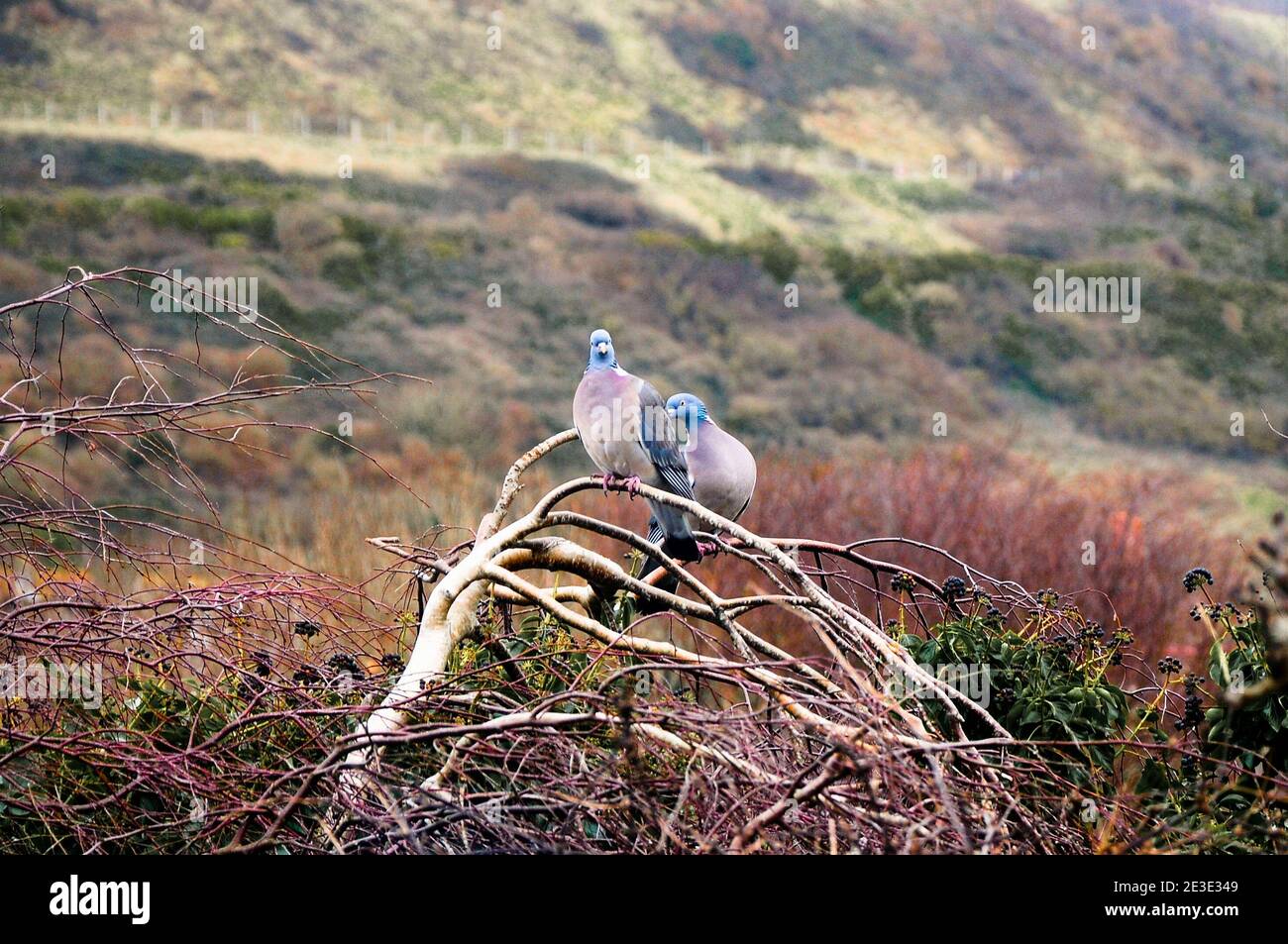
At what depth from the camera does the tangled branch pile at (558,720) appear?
8.38 ft

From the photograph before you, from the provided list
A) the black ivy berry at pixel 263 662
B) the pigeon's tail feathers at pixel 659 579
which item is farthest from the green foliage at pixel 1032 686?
the black ivy berry at pixel 263 662

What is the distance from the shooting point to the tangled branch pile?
2553 mm

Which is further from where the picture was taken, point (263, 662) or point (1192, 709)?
point (1192, 709)

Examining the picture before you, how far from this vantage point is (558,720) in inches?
99.0

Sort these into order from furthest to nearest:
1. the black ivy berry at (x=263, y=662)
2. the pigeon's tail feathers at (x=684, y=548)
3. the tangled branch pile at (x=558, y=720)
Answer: the pigeon's tail feathers at (x=684, y=548) < the black ivy berry at (x=263, y=662) < the tangled branch pile at (x=558, y=720)

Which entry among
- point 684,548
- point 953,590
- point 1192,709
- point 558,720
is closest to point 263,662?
point 558,720

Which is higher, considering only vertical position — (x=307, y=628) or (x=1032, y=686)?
(x=307, y=628)

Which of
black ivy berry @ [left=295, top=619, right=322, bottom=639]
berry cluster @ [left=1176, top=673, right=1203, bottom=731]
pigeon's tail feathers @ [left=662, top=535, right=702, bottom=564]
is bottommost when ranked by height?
berry cluster @ [left=1176, top=673, right=1203, bottom=731]

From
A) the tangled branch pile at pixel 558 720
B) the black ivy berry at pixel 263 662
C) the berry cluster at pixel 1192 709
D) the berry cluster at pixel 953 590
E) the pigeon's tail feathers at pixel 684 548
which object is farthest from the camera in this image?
the pigeon's tail feathers at pixel 684 548

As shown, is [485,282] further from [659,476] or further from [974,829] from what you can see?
[974,829]

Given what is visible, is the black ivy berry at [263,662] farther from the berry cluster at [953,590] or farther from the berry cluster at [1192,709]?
the berry cluster at [1192,709]

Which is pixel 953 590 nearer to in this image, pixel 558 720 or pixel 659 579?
pixel 659 579

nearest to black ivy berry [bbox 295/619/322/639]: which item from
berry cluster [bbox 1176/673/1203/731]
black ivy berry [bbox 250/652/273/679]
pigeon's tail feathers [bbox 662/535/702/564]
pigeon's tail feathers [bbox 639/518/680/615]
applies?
black ivy berry [bbox 250/652/273/679]

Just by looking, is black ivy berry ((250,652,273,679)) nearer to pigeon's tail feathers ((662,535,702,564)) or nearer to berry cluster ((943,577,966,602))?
pigeon's tail feathers ((662,535,702,564))
